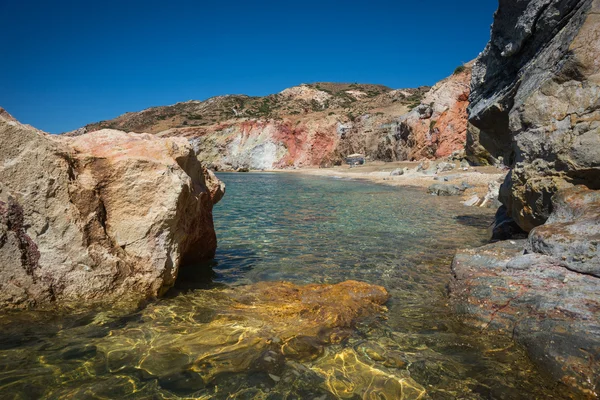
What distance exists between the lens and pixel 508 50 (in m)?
7.62

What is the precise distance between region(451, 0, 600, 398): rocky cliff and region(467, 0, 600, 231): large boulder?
0.05ft

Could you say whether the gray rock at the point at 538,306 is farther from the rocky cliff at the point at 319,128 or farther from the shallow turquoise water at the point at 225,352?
the rocky cliff at the point at 319,128

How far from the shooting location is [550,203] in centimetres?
538

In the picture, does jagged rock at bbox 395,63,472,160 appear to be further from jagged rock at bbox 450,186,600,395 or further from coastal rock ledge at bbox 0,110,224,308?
coastal rock ledge at bbox 0,110,224,308

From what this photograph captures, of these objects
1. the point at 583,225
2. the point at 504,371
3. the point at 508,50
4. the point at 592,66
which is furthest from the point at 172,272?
the point at 508,50

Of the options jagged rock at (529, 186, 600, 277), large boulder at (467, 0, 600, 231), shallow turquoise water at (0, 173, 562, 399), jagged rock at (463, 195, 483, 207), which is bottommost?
shallow turquoise water at (0, 173, 562, 399)

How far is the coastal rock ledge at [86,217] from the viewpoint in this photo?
3.88 m

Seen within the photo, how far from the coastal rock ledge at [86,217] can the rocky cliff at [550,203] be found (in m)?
3.84

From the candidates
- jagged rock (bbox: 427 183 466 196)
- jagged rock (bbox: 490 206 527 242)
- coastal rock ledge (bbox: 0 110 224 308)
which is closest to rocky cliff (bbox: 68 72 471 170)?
jagged rock (bbox: 427 183 466 196)

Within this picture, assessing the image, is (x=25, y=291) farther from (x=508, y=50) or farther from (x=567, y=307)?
(x=508, y=50)

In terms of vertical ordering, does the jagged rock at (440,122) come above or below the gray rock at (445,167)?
above

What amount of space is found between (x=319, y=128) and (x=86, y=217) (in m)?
59.9

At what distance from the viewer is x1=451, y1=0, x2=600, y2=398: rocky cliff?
3207mm

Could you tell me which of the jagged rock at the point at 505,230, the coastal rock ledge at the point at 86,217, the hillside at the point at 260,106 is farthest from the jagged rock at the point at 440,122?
the coastal rock ledge at the point at 86,217
